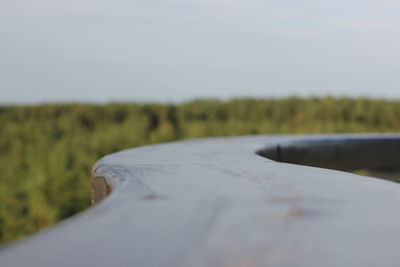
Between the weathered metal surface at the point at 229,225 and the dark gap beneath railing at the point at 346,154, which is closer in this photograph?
the weathered metal surface at the point at 229,225

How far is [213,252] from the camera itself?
33cm

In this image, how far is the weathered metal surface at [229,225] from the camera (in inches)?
12.6

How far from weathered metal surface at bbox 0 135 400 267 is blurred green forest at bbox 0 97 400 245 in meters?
3.77

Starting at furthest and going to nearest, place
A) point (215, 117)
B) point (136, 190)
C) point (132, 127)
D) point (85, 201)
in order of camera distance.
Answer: point (215, 117)
point (132, 127)
point (85, 201)
point (136, 190)

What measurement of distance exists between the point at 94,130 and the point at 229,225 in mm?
7197

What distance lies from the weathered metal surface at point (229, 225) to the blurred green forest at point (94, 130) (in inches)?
148

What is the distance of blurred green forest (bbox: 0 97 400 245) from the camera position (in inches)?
173

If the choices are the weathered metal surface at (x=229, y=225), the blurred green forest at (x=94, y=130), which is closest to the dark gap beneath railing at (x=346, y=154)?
the weathered metal surface at (x=229, y=225)

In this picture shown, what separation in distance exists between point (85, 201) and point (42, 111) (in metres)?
5.05

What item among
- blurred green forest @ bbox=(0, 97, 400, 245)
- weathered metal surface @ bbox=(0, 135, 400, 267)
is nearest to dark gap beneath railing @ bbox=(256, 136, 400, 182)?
weathered metal surface @ bbox=(0, 135, 400, 267)

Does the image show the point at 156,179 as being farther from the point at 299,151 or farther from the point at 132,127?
the point at 132,127

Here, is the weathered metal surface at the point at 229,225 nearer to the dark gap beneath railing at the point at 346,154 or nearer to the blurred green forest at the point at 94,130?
the dark gap beneath railing at the point at 346,154

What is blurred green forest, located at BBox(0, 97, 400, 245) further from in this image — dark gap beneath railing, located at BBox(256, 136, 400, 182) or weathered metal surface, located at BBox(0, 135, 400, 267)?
weathered metal surface, located at BBox(0, 135, 400, 267)

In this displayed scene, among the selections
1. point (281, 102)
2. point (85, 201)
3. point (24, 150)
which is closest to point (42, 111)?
point (24, 150)
